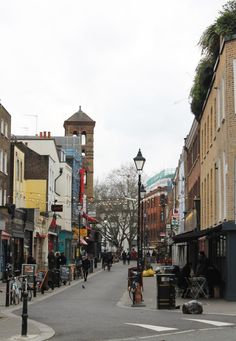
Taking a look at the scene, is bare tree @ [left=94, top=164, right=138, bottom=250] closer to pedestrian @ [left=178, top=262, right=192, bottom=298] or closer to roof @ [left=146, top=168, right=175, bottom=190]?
roof @ [left=146, top=168, right=175, bottom=190]

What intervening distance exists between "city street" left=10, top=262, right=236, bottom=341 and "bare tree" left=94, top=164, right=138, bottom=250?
8209 centimetres

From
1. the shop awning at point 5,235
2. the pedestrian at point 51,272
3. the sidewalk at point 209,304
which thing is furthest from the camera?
the shop awning at point 5,235

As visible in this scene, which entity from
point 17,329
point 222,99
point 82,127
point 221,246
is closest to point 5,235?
point 221,246

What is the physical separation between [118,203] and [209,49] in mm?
80630

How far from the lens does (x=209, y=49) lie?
102 ft

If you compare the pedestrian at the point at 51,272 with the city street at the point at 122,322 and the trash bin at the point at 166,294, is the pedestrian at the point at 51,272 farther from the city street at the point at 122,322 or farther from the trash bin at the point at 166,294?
the trash bin at the point at 166,294

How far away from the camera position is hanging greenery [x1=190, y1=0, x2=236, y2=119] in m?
27.6

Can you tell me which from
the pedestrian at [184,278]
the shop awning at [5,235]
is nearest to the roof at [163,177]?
the shop awning at [5,235]

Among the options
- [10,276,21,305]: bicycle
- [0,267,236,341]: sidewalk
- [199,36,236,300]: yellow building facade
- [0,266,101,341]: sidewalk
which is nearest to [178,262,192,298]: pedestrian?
[0,267,236,341]: sidewalk

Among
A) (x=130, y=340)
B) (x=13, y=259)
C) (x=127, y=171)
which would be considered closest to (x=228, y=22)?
(x=130, y=340)

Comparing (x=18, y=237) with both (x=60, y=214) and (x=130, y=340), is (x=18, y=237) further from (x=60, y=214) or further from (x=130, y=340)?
(x=130, y=340)

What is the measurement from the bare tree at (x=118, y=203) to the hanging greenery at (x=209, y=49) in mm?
69590

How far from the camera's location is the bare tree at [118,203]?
354ft

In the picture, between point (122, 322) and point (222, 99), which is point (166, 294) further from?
point (222, 99)
